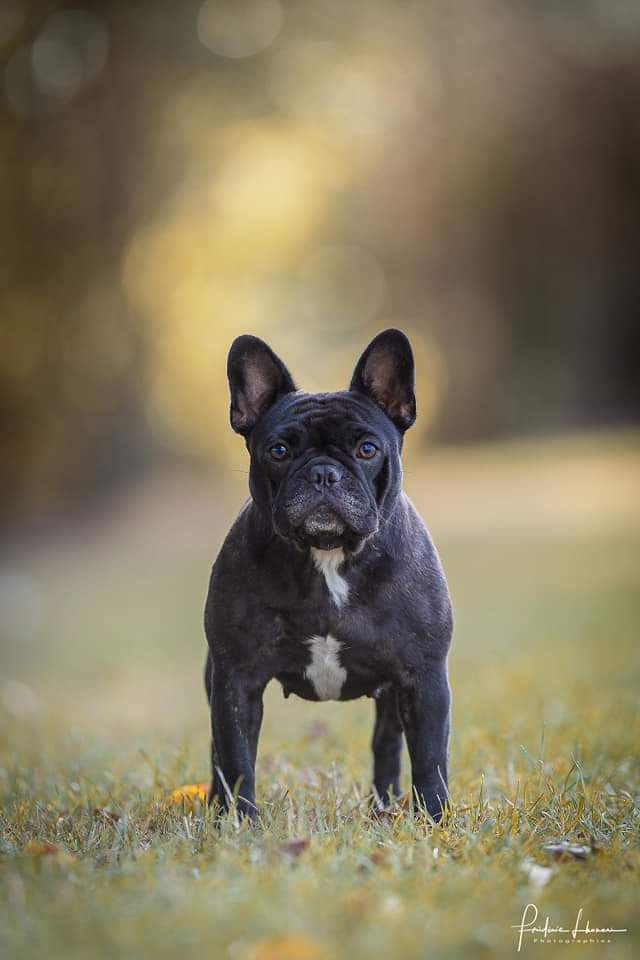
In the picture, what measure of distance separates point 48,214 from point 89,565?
22.0 ft

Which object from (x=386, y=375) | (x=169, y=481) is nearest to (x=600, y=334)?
(x=169, y=481)

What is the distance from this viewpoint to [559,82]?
21656mm

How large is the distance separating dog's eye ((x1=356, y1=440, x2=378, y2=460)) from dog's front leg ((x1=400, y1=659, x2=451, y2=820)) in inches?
27.8

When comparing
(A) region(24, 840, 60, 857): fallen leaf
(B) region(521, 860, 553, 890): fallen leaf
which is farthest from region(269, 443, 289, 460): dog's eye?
(B) region(521, 860, 553, 890): fallen leaf

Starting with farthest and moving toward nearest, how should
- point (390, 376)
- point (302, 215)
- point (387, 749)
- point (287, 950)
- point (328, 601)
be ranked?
point (302, 215)
point (387, 749)
point (390, 376)
point (328, 601)
point (287, 950)

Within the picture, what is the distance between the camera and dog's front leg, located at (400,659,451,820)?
3.87 metres

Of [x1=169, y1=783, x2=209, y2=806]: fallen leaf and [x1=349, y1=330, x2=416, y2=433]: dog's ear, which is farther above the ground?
[x1=349, y1=330, x2=416, y2=433]: dog's ear

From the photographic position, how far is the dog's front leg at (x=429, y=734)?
387cm

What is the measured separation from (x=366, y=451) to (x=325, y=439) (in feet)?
0.47

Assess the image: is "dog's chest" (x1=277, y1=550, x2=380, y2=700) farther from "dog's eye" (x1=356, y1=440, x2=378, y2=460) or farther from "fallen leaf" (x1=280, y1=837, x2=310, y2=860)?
"fallen leaf" (x1=280, y1=837, x2=310, y2=860)

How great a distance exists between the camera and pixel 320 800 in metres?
4.06

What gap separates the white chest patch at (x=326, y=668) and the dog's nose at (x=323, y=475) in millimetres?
499

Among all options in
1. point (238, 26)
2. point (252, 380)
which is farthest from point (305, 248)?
point (252, 380)

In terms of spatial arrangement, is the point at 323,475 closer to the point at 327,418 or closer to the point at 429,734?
the point at 327,418
